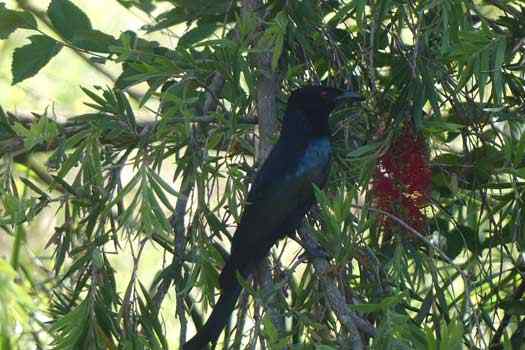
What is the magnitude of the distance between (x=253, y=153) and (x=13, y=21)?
0.85 m

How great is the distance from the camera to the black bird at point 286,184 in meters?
3.43

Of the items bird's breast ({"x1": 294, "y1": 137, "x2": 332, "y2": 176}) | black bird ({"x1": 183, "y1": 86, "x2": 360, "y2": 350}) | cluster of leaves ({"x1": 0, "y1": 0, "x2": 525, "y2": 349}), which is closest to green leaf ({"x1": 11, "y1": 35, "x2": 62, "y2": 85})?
cluster of leaves ({"x1": 0, "y1": 0, "x2": 525, "y2": 349})

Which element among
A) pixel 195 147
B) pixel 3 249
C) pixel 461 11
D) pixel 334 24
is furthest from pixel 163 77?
pixel 3 249

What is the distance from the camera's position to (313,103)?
3.75 m

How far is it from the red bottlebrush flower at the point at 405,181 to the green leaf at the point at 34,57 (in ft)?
3.67

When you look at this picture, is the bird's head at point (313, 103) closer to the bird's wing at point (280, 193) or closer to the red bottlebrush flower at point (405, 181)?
the bird's wing at point (280, 193)

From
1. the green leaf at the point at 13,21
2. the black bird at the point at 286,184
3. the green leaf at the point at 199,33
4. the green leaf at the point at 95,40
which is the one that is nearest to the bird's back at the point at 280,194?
the black bird at the point at 286,184

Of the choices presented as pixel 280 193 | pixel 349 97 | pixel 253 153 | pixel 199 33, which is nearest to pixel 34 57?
pixel 199 33

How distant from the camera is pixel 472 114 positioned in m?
3.46

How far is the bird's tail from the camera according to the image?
10.8 feet

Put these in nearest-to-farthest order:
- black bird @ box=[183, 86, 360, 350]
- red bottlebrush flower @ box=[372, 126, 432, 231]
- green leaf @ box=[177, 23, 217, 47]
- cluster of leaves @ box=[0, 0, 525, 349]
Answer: cluster of leaves @ box=[0, 0, 525, 349] < red bottlebrush flower @ box=[372, 126, 432, 231] < black bird @ box=[183, 86, 360, 350] < green leaf @ box=[177, 23, 217, 47]

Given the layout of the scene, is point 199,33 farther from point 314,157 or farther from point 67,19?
point 314,157

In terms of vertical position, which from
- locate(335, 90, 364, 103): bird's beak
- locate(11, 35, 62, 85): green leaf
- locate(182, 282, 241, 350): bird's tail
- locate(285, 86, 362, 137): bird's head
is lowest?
locate(182, 282, 241, 350): bird's tail

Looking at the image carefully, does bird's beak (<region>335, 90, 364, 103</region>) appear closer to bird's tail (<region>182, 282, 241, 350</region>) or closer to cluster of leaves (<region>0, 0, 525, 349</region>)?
cluster of leaves (<region>0, 0, 525, 349</region>)
